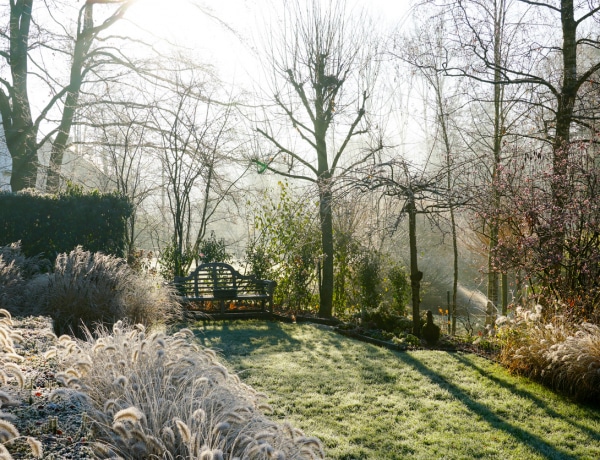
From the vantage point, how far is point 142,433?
214 cm

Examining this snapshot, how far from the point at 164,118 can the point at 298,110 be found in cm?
369

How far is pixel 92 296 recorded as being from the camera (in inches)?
253

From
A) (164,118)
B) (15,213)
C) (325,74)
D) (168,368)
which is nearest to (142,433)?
(168,368)

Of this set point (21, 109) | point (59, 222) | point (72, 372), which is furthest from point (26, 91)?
point (72, 372)

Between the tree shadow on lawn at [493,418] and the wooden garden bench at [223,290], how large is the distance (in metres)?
4.07

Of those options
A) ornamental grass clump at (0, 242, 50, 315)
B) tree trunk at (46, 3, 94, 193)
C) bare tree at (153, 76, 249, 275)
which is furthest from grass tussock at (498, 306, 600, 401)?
tree trunk at (46, 3, 94, 193)

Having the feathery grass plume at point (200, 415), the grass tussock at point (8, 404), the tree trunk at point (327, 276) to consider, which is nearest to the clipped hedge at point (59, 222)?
the tree trunk at point (327, 276)

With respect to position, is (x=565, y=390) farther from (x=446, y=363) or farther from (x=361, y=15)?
(x=361, y=15)

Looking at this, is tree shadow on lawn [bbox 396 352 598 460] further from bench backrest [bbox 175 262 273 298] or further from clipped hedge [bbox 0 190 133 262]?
clipped hedge [bbox 0 190 133 262]

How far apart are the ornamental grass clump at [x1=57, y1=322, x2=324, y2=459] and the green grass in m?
1.25

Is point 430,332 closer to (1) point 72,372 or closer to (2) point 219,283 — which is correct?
(2) point 219,283

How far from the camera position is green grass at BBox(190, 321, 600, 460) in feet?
13.1

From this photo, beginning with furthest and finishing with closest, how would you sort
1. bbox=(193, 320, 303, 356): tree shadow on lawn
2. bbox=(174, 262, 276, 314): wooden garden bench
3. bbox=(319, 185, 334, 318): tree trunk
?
bbox=(319, 185, 334, 318): tree trunk
bbox=(174, 262, 276, 314): wooden garden bench
bbox=(193, 320, 303, 356): tree shadow on lawn

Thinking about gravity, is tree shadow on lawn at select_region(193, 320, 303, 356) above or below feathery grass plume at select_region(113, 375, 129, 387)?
→ below
